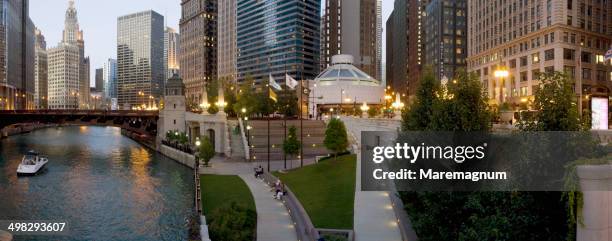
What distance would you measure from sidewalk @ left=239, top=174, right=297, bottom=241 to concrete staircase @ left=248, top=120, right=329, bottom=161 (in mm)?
23957

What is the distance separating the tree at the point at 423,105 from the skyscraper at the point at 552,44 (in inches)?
1868

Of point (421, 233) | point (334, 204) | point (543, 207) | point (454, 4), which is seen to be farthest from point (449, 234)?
point (454, 4)

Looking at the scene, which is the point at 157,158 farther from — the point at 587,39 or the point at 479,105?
the point at 587,39

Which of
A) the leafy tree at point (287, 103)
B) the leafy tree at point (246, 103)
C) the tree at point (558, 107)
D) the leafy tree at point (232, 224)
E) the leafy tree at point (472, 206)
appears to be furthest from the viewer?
the leafy tree at point (287, 103)

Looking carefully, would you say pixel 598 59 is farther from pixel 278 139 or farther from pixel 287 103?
pixel 287 103

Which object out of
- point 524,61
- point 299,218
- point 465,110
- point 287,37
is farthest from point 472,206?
point 287,37

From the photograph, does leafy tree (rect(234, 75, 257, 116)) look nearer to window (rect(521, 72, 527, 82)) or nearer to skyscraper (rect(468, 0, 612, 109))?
skyscraper (rect(468, 0, 612, 109))

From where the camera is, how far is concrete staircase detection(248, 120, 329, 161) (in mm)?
67875

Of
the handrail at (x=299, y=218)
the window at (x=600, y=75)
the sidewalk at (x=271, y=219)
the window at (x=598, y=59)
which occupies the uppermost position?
the window at (x=598, y=59)

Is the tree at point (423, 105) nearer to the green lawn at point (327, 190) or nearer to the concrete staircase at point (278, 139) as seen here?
the green lawn at point (327, 190)

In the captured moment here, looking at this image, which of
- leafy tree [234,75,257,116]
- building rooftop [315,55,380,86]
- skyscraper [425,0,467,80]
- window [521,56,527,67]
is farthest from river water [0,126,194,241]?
skyscraper [425,0,467,80]

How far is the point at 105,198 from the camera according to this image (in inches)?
1801

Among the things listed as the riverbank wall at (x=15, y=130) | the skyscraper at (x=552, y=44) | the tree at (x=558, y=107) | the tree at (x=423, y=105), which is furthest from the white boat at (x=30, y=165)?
the riverbank wall at (x=15, y=130)

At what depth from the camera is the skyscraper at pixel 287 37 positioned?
609 feet
